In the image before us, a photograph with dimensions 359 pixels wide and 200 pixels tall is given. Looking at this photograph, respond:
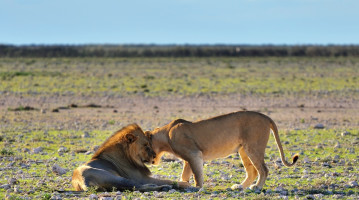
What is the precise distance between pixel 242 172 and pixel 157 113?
1133cm

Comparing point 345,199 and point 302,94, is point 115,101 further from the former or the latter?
point 345,199

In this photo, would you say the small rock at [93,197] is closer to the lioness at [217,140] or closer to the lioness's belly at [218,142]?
the lioness at [217,140]

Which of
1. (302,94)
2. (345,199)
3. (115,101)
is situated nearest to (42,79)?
(115,101)

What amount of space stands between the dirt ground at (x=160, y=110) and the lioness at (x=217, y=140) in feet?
26.8

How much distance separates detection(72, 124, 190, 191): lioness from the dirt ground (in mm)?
8319

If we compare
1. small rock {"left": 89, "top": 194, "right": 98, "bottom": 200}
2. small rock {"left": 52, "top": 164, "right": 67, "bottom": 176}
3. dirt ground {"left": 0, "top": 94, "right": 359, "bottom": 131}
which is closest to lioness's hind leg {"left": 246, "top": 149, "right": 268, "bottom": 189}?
small rock {"left": 89, "top": 194, "right": 98, "bottom": 200}

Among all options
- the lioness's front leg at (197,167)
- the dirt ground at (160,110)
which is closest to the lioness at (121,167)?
the lioness's front leg at (197,167)

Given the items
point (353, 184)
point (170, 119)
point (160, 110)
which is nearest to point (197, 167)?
point (353, 184)

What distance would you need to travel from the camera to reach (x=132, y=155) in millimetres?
11023

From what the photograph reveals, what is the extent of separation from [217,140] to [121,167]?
1681 millimetres

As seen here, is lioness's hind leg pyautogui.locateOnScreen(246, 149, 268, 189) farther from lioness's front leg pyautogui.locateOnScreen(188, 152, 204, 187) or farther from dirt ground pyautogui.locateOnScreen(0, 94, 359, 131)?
dirt ground pyautogui.locateOnScreen(0, 94, 359, 131)

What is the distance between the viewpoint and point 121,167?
1087 centimetres

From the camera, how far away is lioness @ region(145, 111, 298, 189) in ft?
35.9

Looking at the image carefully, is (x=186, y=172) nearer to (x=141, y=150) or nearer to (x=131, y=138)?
(x=141, y=150)
